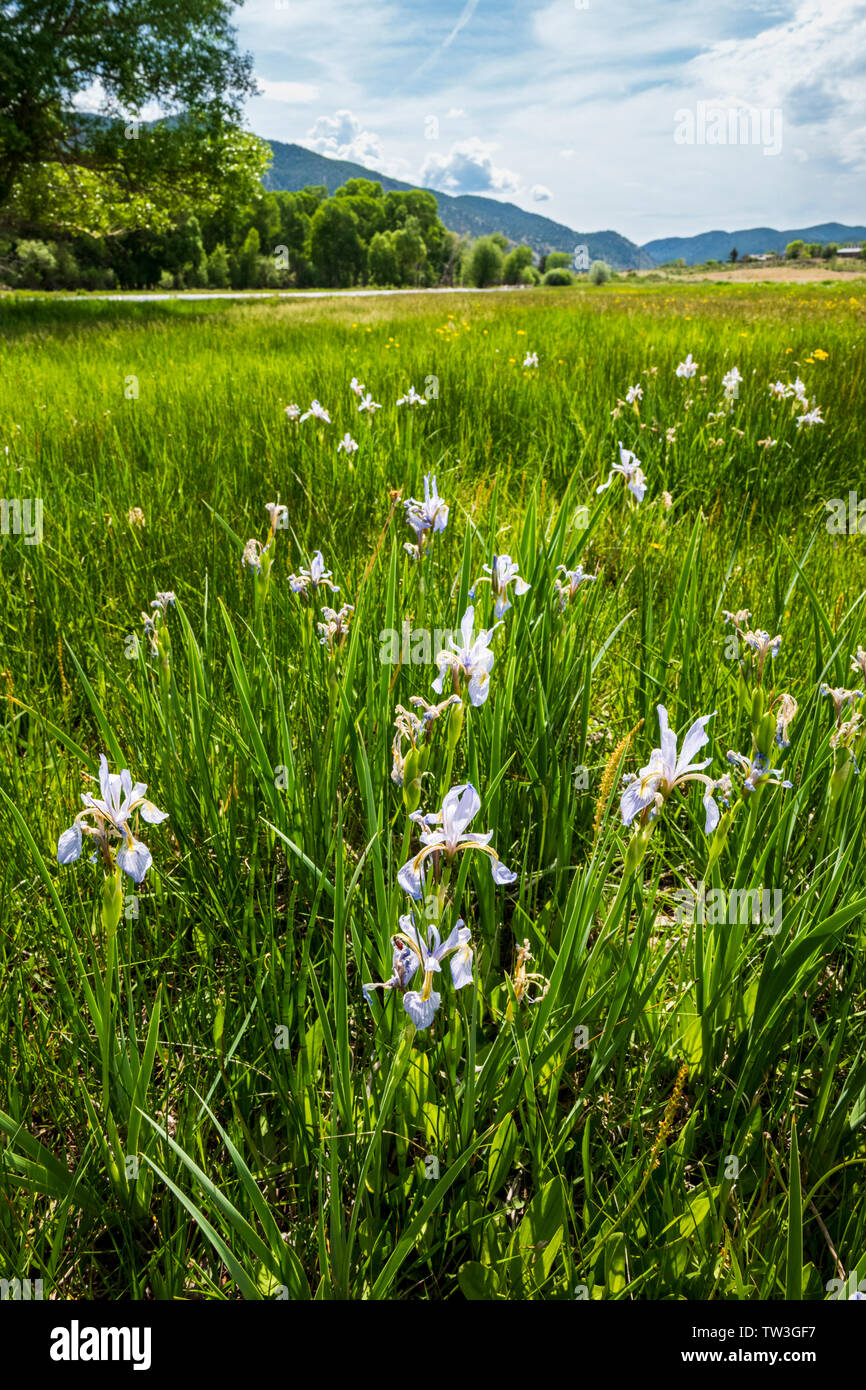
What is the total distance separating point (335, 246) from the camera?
79125mm

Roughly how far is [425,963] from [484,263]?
329 feet

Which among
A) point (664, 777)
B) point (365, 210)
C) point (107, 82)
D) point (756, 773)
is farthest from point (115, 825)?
point (365, 210)

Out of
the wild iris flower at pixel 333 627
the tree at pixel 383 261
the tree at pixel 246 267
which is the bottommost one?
the wild iris flower at pixel 333 627

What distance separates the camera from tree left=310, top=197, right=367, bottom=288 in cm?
7806

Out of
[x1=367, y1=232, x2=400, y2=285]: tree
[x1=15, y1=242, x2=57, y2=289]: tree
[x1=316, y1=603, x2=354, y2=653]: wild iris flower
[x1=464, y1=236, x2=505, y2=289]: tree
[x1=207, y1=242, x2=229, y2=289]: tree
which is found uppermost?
[x1=464, y1=236, x2=505, y2=289]: tree

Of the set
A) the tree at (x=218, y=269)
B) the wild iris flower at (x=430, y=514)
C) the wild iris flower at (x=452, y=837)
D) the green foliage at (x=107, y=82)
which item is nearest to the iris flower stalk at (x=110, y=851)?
the wild iris flower at (x=452, y=837)

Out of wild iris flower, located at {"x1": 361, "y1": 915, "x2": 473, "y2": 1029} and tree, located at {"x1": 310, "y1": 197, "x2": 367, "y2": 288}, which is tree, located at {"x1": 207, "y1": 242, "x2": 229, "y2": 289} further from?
wild iris flower, located at {"x1": 361, "y1": 915, "x2": 473, "y2": 1029}

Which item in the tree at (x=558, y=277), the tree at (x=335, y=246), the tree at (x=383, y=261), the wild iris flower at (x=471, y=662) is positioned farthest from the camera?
the tree at (x=558, y=277)

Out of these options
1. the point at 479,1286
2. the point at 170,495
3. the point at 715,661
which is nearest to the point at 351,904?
the point at 479,1286

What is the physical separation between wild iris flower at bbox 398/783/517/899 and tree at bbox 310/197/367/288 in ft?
296

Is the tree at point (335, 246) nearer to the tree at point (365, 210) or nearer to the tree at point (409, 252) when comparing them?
the tree at point (409, 252)

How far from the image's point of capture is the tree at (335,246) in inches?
3073

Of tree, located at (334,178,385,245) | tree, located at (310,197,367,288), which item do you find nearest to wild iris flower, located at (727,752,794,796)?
tree, located at (310,197,367,288)
